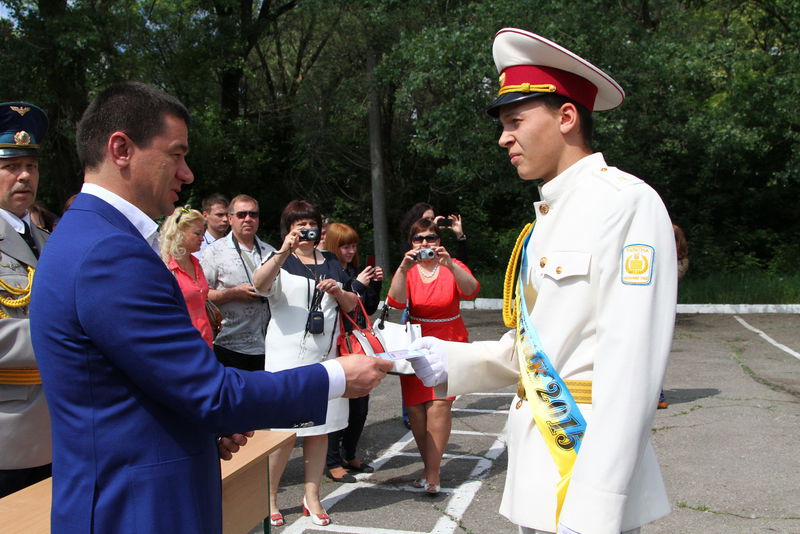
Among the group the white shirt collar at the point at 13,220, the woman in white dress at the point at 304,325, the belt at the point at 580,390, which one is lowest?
the woman in white dress at the point at 304,325

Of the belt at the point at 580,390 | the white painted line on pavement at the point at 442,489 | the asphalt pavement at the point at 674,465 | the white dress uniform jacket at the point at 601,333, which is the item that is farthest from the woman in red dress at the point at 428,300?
the belt at the point at 580,390

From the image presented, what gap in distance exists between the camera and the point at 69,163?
55.4ft

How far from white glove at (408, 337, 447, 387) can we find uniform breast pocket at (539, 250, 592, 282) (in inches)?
22.2

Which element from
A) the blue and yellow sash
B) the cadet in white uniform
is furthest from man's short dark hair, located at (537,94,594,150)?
the blue and yellow sash

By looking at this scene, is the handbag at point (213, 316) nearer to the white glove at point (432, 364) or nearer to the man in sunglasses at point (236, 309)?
the man in sunglasses at point (236, 309)

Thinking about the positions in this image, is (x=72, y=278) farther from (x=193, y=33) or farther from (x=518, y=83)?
(x=193, y=33)

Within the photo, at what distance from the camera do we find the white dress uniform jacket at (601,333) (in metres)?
1.78

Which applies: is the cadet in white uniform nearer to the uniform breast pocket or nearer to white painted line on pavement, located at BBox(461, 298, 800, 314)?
the uniform breast pocket

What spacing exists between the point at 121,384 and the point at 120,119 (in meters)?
0.65

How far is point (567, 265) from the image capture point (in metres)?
2.01

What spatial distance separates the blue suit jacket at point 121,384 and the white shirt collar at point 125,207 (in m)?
0.03

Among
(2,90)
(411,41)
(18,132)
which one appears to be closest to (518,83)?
(18,132)

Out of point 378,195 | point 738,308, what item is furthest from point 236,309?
point 378,195

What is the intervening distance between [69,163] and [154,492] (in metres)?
17.1
